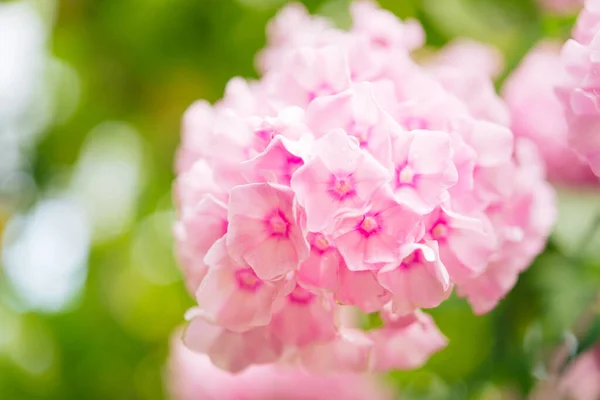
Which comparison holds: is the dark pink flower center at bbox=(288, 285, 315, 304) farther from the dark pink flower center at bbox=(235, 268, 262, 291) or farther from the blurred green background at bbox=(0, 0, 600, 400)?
the blurred green background at bbox=(0, 0, 600, 400)

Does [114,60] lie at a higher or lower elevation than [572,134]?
lower

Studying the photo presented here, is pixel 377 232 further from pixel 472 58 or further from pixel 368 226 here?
pixel 472 58

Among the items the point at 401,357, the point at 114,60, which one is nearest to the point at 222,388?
the point at 401,357

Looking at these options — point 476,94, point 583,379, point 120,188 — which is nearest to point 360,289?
point 476,94

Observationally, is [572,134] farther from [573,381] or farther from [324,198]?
[573,381]

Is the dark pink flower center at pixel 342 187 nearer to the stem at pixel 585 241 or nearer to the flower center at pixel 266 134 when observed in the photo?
the flower center at pixel 266 134

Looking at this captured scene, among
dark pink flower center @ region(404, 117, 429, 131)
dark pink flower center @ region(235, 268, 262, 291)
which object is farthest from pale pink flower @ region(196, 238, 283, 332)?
dark pink flower center @ region(404, 117, 429, 131)
